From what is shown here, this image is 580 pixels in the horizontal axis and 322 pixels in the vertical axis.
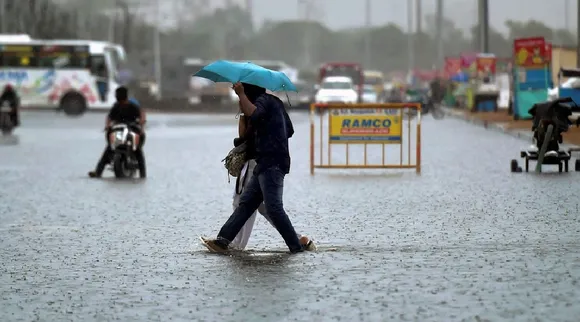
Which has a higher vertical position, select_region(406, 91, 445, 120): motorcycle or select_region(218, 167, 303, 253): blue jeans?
select_region(218, 167, 303, 253): blue jeans

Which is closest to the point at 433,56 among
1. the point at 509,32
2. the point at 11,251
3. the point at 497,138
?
the point at 509,32

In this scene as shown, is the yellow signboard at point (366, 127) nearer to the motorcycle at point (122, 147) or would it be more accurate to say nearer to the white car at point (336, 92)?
the motorcycle at point (122, 147)

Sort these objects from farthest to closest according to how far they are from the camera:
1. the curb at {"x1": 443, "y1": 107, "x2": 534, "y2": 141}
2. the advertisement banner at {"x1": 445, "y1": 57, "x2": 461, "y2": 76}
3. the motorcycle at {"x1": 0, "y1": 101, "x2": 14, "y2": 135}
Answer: the advertisement banner at {"x1": 445, "y1": 57, "x2": 461, "y2": 76}, the motorcycle at {"x1": 0, "y1": 101, "x2": 14, "y2": 135}, the curb at {"x1": 443, "y1": 107, "x2": 534, "y2": 141}

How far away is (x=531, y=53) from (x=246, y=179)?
3144cm

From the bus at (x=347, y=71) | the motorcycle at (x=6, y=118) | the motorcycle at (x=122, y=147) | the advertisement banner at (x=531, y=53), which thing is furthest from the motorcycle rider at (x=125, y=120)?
the bus at (x=347, y=71)

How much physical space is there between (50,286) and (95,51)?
56251 millimetres

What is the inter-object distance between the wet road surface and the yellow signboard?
700 millimetres

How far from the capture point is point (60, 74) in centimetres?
6500

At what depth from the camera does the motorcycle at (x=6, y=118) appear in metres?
39.9

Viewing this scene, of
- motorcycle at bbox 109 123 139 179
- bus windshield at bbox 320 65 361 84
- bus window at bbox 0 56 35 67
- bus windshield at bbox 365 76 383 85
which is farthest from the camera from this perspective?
bus windshield at bbox 365 76 383 85

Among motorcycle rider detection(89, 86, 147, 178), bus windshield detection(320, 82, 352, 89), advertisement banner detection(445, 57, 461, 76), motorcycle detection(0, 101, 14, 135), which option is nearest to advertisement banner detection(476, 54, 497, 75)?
bus windshield detection(320, 82, 352, 89)

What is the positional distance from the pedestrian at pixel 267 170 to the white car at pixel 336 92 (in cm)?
5635

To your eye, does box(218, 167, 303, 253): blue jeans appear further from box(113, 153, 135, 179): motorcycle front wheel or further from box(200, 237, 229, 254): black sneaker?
box(113, 153, 135, 179): motorcycle front wheel

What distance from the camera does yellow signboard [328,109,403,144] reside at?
2405cm
